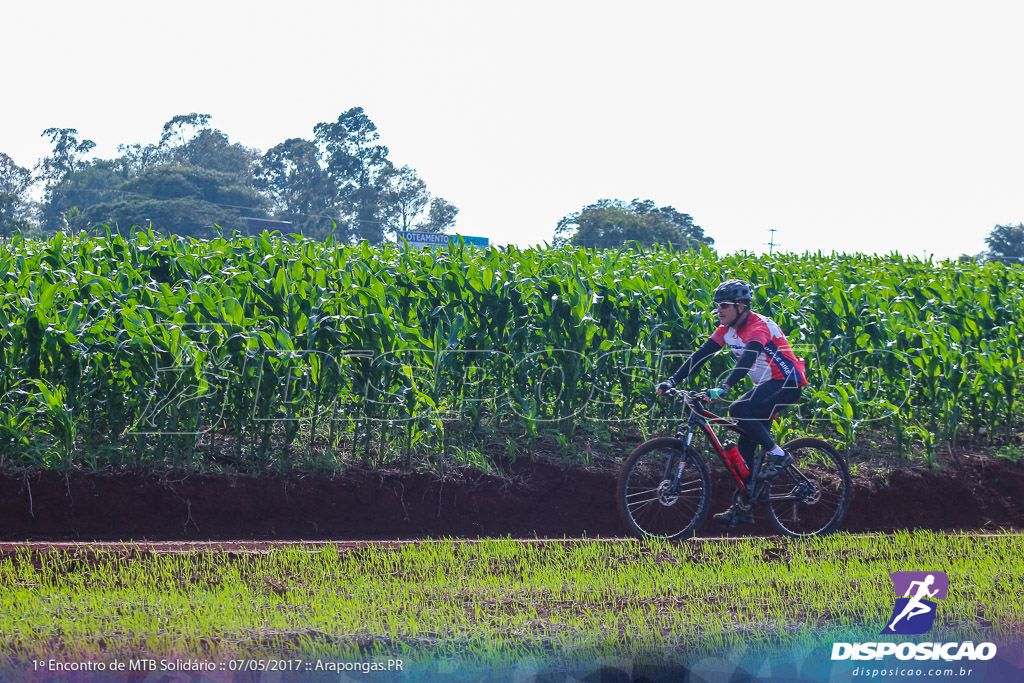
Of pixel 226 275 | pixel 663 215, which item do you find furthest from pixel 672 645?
pixel 663 215

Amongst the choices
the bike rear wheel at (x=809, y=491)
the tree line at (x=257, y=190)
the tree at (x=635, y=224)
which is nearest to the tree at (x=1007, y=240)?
the tree at (x=635, y=224)

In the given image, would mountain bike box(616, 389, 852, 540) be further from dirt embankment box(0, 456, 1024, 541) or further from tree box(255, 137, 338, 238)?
tree box(255, 137, 338, 238)

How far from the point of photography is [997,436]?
10.1m

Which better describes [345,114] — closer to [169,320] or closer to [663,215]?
[663,215]

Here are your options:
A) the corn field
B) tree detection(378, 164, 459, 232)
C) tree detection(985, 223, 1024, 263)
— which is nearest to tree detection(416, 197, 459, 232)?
tree detection(378, 164, 459, 232)

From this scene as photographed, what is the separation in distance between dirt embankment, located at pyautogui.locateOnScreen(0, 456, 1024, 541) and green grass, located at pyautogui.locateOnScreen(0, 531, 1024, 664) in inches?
47.5

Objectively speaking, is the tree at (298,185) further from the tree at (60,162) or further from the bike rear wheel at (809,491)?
the bike rear wheel at (809,491)

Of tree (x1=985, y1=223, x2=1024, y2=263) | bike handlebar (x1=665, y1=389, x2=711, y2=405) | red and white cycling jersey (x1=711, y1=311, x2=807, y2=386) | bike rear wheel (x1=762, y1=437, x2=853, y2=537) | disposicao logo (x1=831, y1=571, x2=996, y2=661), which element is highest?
tree (x1=985, y1=223, x2=1024, y2=263)

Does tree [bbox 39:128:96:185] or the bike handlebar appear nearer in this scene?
the bike handlebar

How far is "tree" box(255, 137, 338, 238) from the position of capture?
8450cm

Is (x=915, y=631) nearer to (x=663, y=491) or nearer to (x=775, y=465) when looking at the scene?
(x=663, y=491)

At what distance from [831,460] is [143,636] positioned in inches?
223

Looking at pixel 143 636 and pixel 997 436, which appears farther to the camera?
pixel 997 436

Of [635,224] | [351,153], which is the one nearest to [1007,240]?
[635,224]
